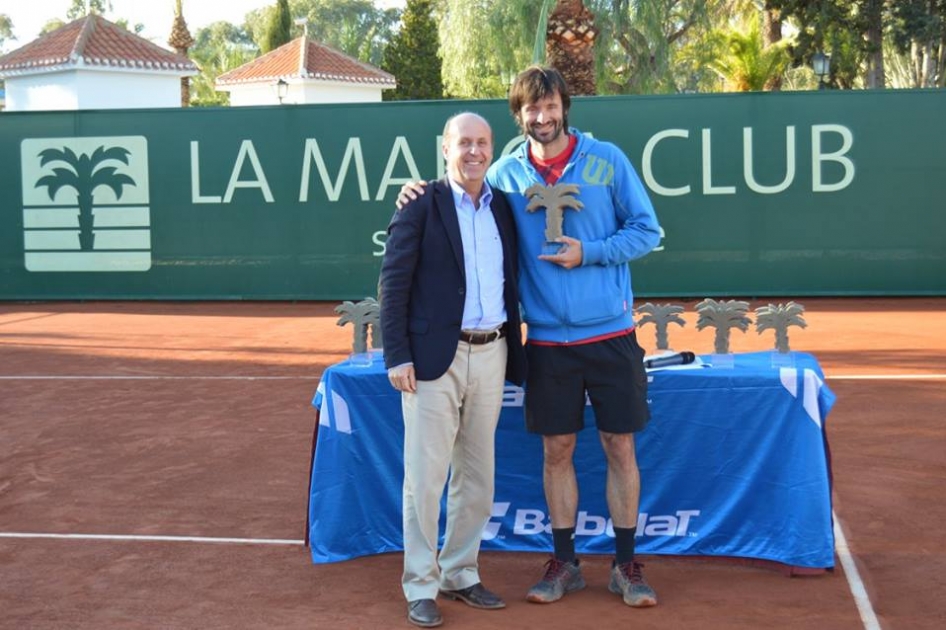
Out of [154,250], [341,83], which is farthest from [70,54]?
[154,250]

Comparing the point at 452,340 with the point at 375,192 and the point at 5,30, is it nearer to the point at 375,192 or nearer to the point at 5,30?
the point at 375,192

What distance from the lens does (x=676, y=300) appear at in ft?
47.2

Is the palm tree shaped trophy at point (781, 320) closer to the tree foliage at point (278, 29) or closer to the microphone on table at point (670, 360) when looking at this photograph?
the microphone on table at point (670, 360)

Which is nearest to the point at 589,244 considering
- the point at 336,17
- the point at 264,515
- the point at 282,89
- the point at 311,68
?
the point at 264,515

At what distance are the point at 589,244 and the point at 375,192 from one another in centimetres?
1036

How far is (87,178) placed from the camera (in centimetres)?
1502

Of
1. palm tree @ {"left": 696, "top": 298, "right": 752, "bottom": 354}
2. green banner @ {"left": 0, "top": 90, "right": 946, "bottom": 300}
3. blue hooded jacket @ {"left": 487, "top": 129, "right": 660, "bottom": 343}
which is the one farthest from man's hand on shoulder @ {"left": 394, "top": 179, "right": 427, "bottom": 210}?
green banner @ {"left": 0, "top": 90, "right": 946, "bottom": 300}

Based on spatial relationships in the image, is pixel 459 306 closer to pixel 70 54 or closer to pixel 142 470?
pixel 142 470

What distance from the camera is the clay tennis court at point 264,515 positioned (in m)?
4.31

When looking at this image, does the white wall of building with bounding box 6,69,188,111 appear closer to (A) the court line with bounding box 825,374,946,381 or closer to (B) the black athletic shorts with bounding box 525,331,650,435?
(A) the court line with bounding box 825,374,946,381

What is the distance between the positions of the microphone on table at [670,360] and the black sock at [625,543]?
2.27 ft

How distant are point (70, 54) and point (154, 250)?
67.7 feet

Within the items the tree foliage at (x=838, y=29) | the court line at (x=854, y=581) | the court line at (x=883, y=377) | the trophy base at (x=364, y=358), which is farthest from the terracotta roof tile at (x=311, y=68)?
the court line at (x=854, y=581)

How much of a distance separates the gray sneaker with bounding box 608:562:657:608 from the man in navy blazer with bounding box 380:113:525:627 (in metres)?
0.44
